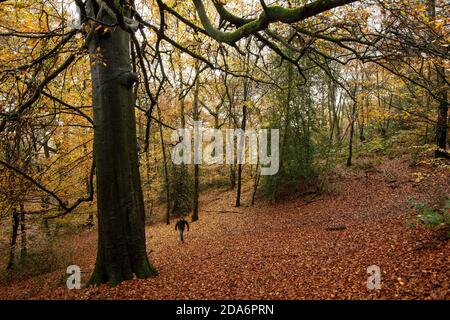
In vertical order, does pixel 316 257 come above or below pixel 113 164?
below

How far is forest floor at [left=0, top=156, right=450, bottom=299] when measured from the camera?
4.50 metres

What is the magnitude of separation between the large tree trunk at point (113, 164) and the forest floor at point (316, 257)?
403 millimetres

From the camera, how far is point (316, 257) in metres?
6.54

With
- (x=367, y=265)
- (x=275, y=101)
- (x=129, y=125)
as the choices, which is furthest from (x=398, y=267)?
(x=275, y=101)

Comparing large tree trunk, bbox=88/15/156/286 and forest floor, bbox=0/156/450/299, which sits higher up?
large tree trunk, bbox=88/15/156/286

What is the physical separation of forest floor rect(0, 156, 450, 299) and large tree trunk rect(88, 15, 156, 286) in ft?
1.32

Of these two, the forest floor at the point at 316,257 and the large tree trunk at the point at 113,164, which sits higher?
the large tree trunk at the point at 113,164

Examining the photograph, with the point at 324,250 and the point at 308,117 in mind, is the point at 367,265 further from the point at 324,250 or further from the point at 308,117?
the point at 308,117

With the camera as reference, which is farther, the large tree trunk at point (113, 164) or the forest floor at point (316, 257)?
the large tree trunk at point (113, 164)

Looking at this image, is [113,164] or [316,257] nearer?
[113,164]

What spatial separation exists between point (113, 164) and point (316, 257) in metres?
4.90

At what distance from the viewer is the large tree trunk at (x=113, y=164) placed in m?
5.18

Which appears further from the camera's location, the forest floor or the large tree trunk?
the large tree trunk
